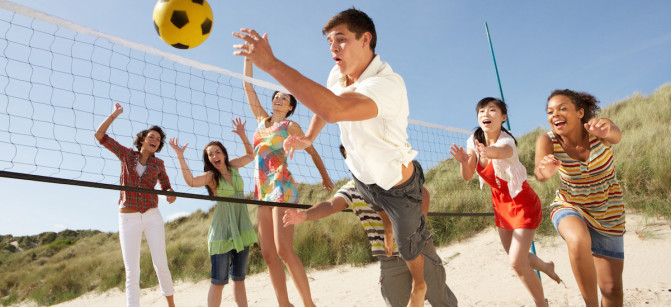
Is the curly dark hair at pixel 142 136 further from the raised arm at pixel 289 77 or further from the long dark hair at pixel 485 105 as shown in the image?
the raised arm at pixel 289 77

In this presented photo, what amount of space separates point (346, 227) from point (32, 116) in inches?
208

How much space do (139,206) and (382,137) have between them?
9.07ft

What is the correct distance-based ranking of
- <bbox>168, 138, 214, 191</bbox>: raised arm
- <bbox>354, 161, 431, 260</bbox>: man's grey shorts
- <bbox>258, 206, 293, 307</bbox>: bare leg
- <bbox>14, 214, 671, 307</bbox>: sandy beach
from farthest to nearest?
<bbox>14, 214, 671, 307</bbox>: sandy beach, <bbox>168, 138, 214, 191</bbox>: raised arm, <bbox>258, 206, 293, 307</bbox>: bare leg, <bbox>354, 161, 431, 260</bbox>: man's grey shorts

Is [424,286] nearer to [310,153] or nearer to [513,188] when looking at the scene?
[513,188]

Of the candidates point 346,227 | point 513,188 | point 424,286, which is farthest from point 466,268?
point 424,286

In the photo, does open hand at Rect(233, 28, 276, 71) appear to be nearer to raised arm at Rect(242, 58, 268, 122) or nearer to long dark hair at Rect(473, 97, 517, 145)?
raised arm at Rect(242, 58, 268, 122)

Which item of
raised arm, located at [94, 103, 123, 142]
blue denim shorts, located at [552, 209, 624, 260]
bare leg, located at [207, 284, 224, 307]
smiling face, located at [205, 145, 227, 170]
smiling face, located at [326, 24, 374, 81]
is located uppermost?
raised arm, located at [94, 103, 123, 142]

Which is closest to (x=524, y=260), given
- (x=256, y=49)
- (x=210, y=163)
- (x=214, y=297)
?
(x=214, y=297)

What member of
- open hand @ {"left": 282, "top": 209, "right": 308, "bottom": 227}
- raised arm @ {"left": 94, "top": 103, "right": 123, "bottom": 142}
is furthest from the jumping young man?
raised arm @ {"left": 94, "top": 103, "right": 123, "bottom": 142}

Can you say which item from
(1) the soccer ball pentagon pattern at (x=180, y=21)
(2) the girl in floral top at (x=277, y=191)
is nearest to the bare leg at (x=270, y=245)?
(2) the girl in floral top at (x=277, y=191)

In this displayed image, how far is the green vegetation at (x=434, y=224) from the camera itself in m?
7.18

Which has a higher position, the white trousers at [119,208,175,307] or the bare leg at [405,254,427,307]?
the white trousers at [119,208,175,307]

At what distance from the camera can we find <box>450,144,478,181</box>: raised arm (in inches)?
139

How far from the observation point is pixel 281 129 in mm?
3703
